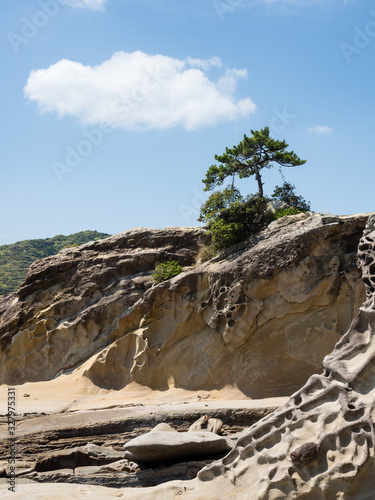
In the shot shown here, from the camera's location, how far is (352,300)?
40.6ft

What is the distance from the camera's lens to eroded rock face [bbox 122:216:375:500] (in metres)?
5.32

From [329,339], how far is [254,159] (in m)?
7.35

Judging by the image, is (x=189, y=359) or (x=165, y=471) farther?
(x=189, y=359)

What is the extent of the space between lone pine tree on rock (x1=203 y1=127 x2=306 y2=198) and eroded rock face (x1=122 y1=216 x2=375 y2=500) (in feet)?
37.0

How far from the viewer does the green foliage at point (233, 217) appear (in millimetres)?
15180

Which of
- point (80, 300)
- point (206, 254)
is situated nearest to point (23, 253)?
point (80, 300)

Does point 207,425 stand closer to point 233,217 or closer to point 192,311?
point 192,311

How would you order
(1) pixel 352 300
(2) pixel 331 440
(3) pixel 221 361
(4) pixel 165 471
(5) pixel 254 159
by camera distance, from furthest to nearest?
(5) pixel 254 159, (3) pixel 221 361, (1) pixel 352 300, (4) pixel 165 471, (2) pixel 331 440

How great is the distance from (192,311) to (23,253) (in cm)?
3366

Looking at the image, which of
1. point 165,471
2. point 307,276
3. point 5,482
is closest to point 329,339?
point 307,276

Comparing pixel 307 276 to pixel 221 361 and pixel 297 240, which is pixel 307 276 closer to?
pixel 297 240

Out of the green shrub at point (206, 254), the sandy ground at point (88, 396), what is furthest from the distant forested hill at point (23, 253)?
the green shrub at point (206, 254)

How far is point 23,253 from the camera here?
45.1 meters

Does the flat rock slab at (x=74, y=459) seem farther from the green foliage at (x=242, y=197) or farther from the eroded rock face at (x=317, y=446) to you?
the green foliage at (x=242, y=197)
